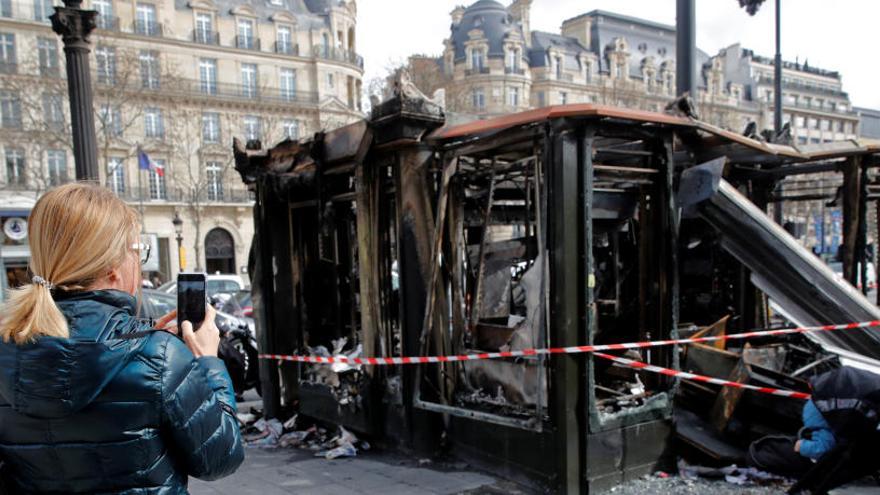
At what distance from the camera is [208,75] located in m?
44.6

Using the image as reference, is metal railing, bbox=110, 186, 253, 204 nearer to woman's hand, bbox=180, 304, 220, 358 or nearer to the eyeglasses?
the eyeglasses

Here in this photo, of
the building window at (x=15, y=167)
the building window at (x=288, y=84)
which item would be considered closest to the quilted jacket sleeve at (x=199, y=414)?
the building window at (x=15, y=167)

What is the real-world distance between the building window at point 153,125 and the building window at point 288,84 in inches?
380

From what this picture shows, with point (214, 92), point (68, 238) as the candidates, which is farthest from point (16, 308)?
point (214, 92)

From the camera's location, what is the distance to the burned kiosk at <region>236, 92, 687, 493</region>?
4.82 m

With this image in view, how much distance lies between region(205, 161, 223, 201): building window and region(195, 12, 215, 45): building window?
435 inches

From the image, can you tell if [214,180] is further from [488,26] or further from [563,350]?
[563,350]

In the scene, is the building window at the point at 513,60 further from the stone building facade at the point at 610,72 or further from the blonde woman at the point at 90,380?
the blonde woman at the point at 90,380

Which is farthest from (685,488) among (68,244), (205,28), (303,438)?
(205,28)

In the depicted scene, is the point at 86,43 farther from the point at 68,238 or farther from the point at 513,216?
the point at 68,238

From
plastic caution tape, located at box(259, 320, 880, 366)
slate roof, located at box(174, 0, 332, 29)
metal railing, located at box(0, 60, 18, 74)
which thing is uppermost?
slate roof, located at box(174, 0, 332, 29)

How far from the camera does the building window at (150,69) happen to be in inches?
1469

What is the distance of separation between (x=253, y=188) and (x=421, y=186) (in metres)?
3.07

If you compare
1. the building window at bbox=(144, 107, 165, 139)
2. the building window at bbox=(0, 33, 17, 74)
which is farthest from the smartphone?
the building window at bbox=(0, 33, 17, 74)
